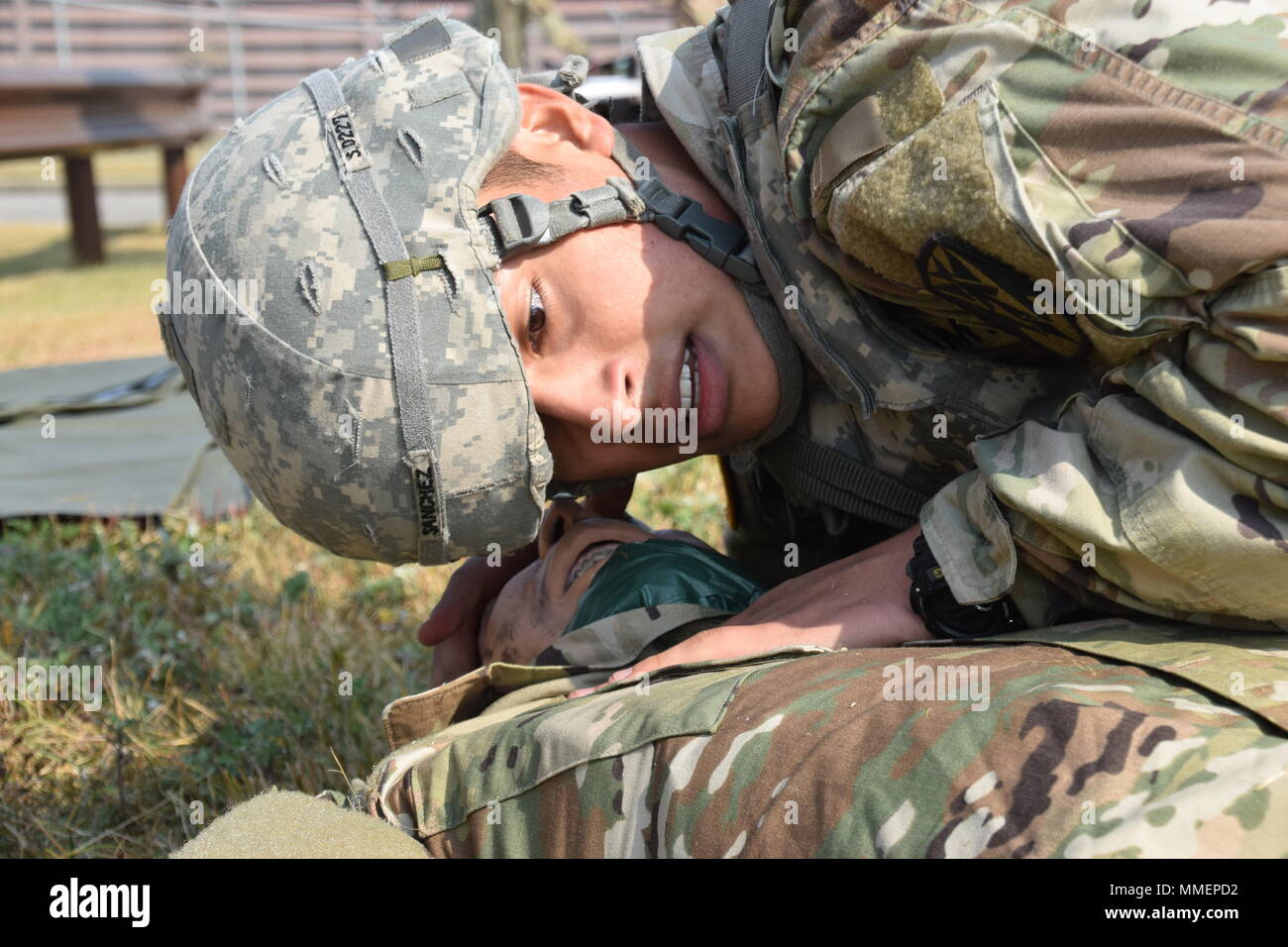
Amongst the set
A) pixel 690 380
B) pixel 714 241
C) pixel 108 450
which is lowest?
pixel 108 450

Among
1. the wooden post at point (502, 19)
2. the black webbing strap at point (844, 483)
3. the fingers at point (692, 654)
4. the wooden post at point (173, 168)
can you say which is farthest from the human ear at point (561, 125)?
the wooden post at point (173, 168)

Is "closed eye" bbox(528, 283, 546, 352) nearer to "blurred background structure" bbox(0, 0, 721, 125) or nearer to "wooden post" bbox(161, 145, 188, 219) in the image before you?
"wooden post" bbox(161, 145, 188, 219)

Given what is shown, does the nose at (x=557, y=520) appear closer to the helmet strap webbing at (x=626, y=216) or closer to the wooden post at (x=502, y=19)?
the helmet strap webbing at (x=626, y=216)

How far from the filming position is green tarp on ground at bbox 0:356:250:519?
3908 millimetres

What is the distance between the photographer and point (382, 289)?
6.89 ft

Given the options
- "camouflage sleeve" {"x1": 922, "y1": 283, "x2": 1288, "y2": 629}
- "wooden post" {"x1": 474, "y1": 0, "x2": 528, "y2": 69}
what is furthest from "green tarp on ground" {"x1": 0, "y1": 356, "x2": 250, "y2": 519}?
"wooden post" {"x1": 474, "y1": 0, "x2": 528, "y2": 69}

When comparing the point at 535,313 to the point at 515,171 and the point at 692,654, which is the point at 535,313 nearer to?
the point at 515,171

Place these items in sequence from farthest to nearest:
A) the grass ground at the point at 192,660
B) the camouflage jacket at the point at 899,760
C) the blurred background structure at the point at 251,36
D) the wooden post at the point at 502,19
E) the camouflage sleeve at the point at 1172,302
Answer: the blurred background structure at the point at 251,36
the wooden post at the point at 502,19
the grass ground at the point at 192,660
the camouflage sleeve at the point at 1172,302
the camouflage jacket at the point at 899,760

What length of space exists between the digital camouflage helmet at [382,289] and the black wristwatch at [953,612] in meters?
0.64

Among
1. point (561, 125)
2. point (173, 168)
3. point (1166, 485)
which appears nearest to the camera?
point (1166, 485)

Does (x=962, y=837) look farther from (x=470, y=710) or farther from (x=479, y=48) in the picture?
(x=479, y=48)

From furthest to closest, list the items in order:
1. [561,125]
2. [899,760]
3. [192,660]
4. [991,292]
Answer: [192,660] → [561,125] → [991,292] → [899,760]

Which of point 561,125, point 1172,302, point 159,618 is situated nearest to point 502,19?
point 159,618

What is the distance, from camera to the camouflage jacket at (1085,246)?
1.67 m
